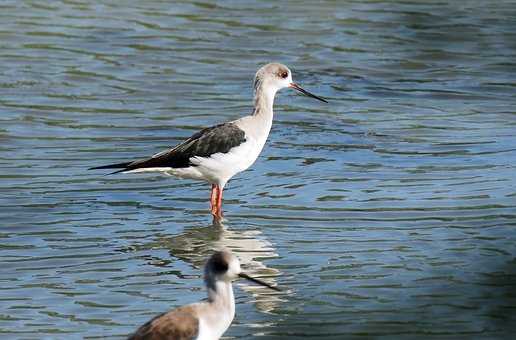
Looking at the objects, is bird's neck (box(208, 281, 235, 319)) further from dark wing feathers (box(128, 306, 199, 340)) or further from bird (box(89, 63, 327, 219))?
bird (box(89, 63, 327, 219))

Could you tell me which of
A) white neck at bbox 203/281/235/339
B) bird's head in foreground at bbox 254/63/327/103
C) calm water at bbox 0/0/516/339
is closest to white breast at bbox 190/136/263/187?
calm water at bbox 0/0/516/339

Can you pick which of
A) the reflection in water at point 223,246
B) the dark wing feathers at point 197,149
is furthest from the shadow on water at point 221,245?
the dark wing feathers at point 197,149

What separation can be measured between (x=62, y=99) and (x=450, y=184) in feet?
18.0

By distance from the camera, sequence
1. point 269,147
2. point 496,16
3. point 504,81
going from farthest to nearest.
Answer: point 496,16, point 504,81, point 269,147

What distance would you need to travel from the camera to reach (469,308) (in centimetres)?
898

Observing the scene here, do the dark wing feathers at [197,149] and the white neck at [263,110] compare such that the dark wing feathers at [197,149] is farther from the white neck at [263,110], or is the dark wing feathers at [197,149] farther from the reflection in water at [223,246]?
the reflection in water at [223,246]

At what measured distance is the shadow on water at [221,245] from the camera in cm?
1024

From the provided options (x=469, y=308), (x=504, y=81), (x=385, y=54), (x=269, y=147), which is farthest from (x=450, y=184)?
Result: (x=385, y=54)

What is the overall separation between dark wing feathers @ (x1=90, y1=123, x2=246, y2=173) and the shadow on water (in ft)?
2.03

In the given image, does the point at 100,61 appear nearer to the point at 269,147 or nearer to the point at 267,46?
the point at 267,46

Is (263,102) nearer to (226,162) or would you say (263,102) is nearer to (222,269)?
(226,162)

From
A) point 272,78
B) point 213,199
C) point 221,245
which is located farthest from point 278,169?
point 221,245

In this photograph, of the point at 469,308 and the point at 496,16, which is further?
the point at 496,16

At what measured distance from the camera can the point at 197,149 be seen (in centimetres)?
1194
